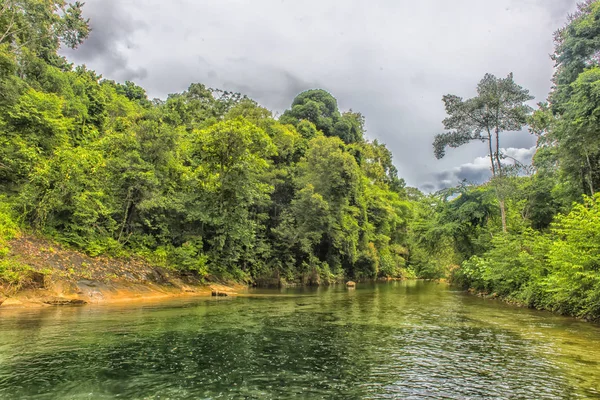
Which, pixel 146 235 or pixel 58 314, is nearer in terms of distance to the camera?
pixel 58 314

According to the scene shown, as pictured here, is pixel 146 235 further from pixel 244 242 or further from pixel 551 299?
pixel 551 299

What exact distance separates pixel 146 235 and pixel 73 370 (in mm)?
20522

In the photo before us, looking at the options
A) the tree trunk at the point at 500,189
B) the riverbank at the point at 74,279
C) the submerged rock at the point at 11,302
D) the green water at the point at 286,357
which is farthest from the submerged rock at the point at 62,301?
the tree trunk at the point at 500,189

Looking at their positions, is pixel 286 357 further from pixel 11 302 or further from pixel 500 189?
pixel 500 189

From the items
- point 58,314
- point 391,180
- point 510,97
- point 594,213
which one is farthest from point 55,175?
point 391,180

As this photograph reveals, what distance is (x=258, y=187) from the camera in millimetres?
31375

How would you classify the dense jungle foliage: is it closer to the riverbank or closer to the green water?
the riverbank

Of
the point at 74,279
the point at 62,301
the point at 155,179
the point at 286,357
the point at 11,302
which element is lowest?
the point at 286,357

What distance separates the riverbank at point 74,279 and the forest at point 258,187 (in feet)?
1.75

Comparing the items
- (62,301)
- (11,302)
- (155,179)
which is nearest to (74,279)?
(62,301)

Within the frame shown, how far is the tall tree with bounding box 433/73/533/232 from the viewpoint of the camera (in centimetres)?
2839

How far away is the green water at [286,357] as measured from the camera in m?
6.50

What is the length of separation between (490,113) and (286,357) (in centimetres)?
2819

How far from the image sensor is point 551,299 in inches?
682
